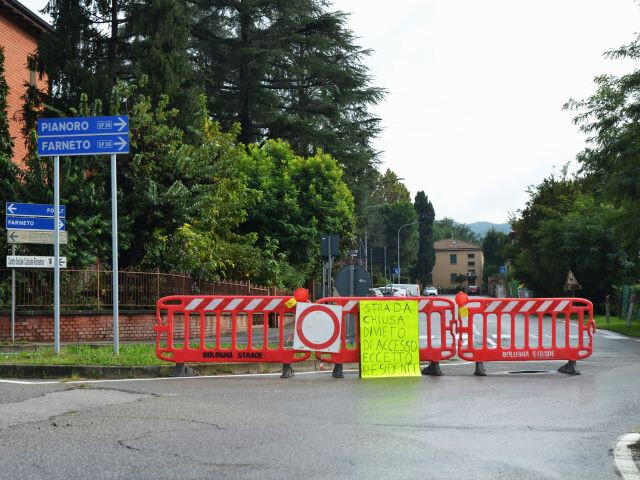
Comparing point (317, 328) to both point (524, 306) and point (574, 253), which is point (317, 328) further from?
point (574, 253)

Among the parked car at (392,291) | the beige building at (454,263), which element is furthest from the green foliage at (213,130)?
the beige building at (454,263)

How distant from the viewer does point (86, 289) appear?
21469 millimetres

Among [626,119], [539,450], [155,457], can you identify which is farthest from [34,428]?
[626,119]

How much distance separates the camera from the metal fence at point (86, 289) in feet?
67.7

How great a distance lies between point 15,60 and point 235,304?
78.2ft

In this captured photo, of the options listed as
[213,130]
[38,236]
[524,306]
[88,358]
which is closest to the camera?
[524,306]

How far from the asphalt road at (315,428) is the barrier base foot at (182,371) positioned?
57cm

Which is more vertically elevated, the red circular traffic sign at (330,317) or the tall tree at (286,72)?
the tall tree at (286,72)

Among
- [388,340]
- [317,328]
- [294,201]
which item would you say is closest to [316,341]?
[317,328]

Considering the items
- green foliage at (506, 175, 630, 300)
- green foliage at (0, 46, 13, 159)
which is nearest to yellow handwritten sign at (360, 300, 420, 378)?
green foliage at (0, 46, 13, 159)

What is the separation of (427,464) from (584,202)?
52550 millimetres

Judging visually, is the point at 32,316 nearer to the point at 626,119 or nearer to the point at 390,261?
the point at 626,119

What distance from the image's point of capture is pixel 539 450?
271 inches

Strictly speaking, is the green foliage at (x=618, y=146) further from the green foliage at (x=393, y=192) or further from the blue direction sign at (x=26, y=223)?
the green foliage at (x=393, y=192)
